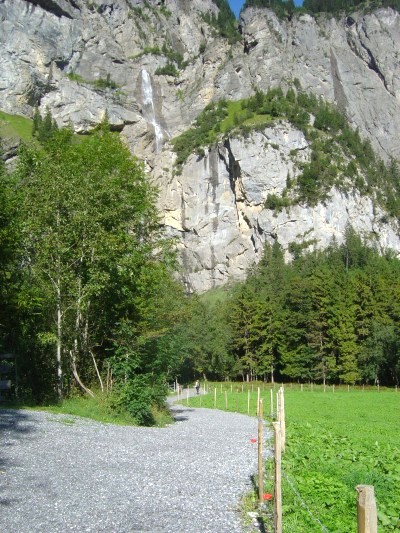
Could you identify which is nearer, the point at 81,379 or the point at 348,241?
the point at 81,379

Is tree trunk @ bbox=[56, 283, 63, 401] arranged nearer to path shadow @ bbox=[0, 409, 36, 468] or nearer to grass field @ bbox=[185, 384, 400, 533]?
path shadow @ bbox=[0, 409, 36, 468]

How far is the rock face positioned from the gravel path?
386ft

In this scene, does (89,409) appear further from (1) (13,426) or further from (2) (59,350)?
(1) (13,426)

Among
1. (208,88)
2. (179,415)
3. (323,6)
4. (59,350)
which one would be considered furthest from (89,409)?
(323,6)

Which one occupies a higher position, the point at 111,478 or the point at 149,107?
the point at 149,107

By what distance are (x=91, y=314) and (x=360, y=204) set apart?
125m

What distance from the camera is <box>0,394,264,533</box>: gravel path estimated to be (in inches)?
298

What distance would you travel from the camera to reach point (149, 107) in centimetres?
16188

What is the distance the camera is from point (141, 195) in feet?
87.1

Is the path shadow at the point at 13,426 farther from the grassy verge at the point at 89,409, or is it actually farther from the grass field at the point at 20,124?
the grass field at the point at 20,124

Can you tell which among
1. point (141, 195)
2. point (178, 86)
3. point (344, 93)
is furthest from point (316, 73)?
point (141, 195)

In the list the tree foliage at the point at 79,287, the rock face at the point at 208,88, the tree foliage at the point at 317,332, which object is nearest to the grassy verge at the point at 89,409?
the tree foliage at the point at 79,287

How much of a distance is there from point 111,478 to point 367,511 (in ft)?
25.3

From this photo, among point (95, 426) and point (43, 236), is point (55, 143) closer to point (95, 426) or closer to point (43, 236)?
point (43, 236)
